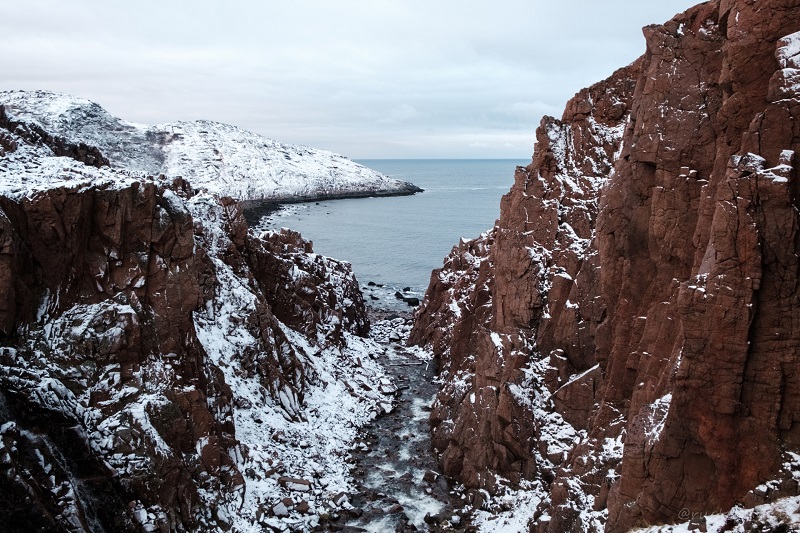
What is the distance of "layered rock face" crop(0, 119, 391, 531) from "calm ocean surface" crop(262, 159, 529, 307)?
42440 millimetres

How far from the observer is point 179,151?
167125 millimetres

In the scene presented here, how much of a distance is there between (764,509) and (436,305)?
42415mm

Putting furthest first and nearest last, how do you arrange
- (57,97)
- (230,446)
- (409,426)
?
(57,97), (409,426), (230,446)

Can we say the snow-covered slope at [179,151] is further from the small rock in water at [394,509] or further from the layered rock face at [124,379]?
the small rock in water at [394,509]

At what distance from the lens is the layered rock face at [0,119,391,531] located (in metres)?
23.5

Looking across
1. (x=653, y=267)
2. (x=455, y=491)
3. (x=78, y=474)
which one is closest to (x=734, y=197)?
(x=653, y=267)

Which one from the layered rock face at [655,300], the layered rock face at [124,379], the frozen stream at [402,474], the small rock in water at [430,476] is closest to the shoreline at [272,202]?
the frozen stream at [402,474]

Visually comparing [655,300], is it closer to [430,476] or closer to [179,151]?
[430,476]

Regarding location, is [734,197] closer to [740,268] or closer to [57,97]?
[740,268]

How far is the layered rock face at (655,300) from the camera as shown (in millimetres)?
16312

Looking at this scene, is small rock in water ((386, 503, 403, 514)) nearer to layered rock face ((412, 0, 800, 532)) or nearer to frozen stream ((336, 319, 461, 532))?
frozen stream ((336, 319, 461, 532))

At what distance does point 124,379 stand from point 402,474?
16106mm

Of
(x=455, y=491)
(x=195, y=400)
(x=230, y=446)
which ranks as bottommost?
(x=455, y=491)

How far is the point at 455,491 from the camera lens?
31.2 metres
